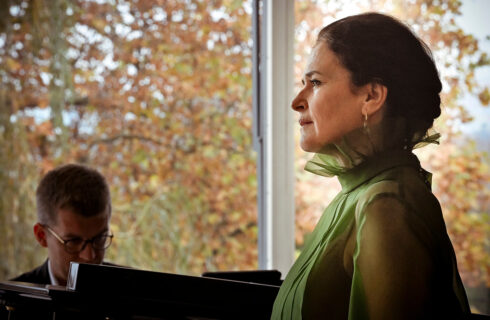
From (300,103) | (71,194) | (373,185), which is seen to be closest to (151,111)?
(71,194)

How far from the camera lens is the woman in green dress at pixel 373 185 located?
66cm

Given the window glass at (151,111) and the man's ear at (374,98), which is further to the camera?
the window glass at (151,111)

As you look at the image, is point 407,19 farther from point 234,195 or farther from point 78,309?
point 234,195

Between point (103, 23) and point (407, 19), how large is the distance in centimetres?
265

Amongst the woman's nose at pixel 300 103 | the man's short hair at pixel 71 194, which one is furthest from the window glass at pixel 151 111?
the woman's nose at pixel 300 103

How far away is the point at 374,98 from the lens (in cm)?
72

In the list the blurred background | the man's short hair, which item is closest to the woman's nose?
the man's short hair

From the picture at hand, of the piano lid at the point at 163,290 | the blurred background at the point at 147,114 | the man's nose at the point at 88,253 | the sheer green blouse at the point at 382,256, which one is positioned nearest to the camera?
the sheer green blouse at the point at 382,256

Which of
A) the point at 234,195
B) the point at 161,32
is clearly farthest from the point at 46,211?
the point at 161,32

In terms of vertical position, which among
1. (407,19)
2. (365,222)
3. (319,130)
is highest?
(407,19)

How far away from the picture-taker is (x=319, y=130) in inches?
30.1

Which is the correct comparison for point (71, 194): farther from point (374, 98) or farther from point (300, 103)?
point (374, 98)

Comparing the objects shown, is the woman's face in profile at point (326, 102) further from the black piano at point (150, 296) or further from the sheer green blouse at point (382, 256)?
the black piano at point (150, 296)

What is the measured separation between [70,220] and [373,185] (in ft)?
2.78
